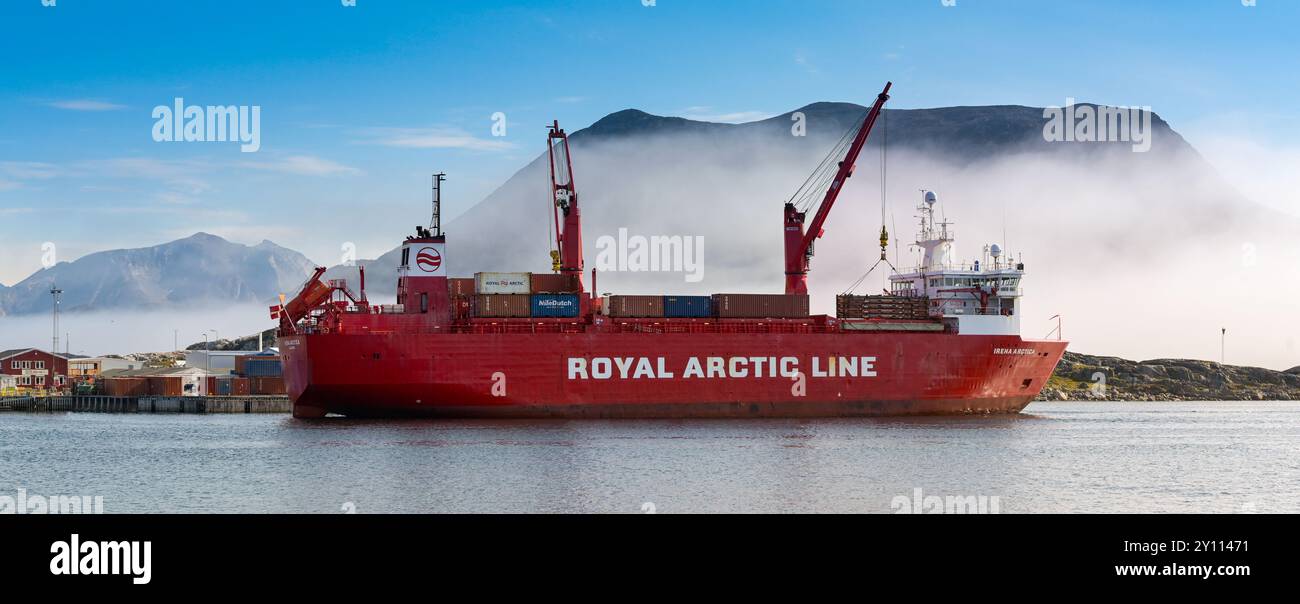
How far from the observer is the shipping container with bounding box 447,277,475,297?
42.7m

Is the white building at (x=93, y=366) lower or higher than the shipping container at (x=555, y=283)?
lower

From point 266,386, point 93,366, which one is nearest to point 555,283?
point 266,386

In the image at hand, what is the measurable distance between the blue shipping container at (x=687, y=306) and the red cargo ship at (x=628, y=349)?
2.0 inches

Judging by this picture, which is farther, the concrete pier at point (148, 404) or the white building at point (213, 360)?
the white building at point (213, 360)

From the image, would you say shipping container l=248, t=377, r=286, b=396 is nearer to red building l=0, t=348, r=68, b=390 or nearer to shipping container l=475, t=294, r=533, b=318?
red building l=0, t=348, r=68, b=390

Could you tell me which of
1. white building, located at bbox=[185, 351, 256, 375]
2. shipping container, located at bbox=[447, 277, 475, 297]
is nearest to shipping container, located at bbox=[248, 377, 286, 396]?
white building, located at bbox=[185, 351, 256, 375]

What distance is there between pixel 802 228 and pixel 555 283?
11662mm

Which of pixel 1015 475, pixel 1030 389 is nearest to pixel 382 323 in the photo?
pixel 1015 475

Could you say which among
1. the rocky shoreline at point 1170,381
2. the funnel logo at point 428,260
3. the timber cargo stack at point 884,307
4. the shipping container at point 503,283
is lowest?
the rocky shoreline at point 1170,381

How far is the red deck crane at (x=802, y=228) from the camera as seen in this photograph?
4803 centimetres

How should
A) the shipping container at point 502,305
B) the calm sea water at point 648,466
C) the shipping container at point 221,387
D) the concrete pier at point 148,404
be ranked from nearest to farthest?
the calm sea water at point 648,466, the shipping container at point 502,305, the concrete pier at point 148,404, the shipping container at point 221,387

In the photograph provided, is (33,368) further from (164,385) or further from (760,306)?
(760,306)

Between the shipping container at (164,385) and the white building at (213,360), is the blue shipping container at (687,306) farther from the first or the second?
the white building at (213,360)

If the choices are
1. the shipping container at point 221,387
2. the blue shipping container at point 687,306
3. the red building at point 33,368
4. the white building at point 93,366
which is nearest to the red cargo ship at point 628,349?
the blue shipping container at point 687,306
